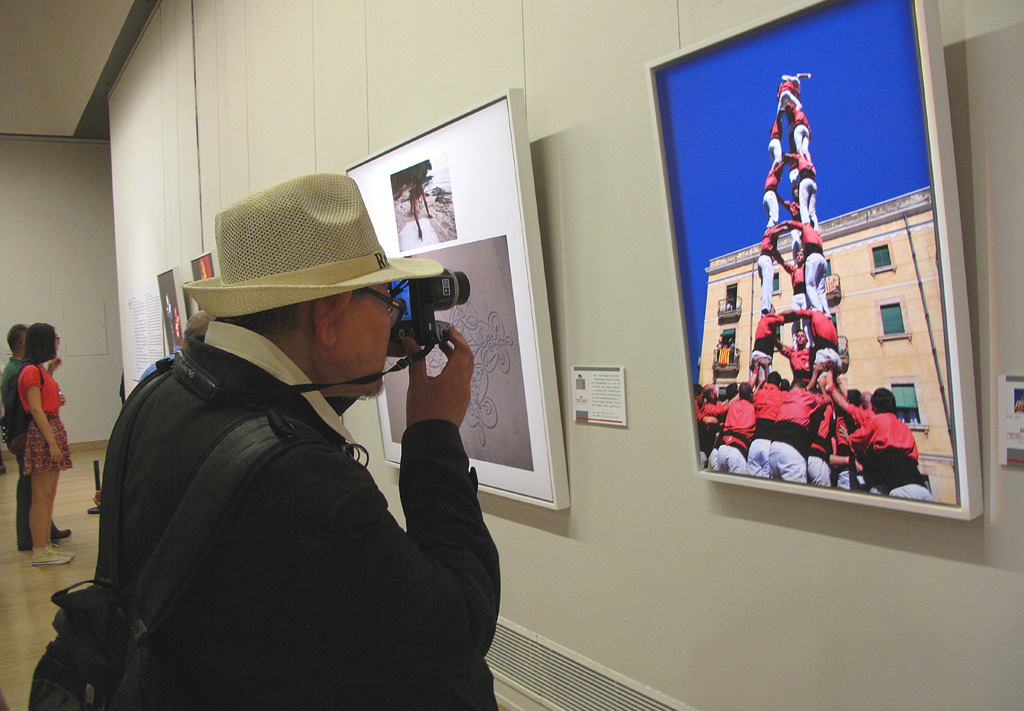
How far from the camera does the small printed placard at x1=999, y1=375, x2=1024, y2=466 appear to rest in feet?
4.84

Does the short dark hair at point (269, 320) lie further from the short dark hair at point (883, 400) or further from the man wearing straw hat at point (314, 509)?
the short dark hair at point (883, 400)

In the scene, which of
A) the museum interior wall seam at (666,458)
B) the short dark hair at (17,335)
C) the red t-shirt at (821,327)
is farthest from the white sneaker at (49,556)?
the red t-shirt at (821,327)

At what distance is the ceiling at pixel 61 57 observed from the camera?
7.09 m

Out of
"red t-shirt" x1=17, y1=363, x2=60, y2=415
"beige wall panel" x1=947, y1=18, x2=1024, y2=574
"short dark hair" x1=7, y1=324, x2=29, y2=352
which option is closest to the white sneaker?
"red t-shirt" x1=17, y1=363, x2=60, y2=415

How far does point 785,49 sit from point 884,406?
2.83ft

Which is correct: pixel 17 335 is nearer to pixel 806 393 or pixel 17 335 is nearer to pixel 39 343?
pixel 39 343

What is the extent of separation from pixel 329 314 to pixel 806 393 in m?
1.14

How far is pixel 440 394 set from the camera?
4.78ft

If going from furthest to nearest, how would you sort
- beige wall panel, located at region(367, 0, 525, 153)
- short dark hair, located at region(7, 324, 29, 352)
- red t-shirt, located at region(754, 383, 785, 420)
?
short dark hair, located at region(7, 324, 29, 352), beige wall panel, located at region(367, 0, 525, 153), red t-shirt, located at region(754, 383, 785, 420)

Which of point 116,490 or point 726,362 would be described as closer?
point 116,490

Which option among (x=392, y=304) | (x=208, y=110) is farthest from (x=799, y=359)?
(x=208, y=110)

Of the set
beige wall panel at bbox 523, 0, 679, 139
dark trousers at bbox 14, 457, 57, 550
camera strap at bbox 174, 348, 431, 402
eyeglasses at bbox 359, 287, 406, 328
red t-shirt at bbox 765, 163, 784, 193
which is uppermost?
beige wall panel at bbox 523, 0, 679, 139

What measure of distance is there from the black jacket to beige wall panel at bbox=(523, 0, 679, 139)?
5.27 feet

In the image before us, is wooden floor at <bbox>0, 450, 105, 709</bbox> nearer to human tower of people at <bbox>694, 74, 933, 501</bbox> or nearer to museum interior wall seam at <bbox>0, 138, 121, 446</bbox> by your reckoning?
human tower of people at <bbox>694, 74, 933, 501</bbox>
